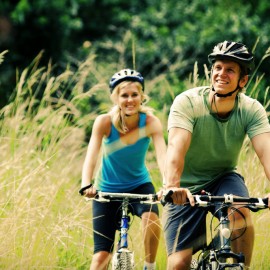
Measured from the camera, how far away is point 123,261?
17.3 feet

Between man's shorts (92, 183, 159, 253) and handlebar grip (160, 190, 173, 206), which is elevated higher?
man's shorts (92, 183, 159, 253)

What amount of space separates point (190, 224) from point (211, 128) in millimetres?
585

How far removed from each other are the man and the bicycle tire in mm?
336

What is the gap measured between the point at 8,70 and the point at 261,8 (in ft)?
15.5

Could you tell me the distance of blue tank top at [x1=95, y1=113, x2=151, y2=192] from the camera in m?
6.00

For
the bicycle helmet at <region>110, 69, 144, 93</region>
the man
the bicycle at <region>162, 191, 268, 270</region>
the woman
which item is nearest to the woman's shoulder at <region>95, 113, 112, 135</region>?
the woman

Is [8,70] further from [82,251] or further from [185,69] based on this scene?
[82,251]

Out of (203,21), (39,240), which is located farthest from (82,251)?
(203,21)

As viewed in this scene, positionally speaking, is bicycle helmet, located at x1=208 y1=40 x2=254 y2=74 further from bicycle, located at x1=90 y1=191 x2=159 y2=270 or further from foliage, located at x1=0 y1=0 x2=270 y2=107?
foliage, located at x1=0 y1=0 x2=270 y2=107

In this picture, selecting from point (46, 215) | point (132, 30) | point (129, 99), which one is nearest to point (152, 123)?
point (129, 99)

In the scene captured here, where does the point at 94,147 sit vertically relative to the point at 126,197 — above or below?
above

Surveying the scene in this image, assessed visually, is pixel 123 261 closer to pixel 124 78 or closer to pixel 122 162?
pixel 122 162

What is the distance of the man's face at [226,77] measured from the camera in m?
5.03

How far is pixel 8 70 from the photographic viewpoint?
15.6 meters
